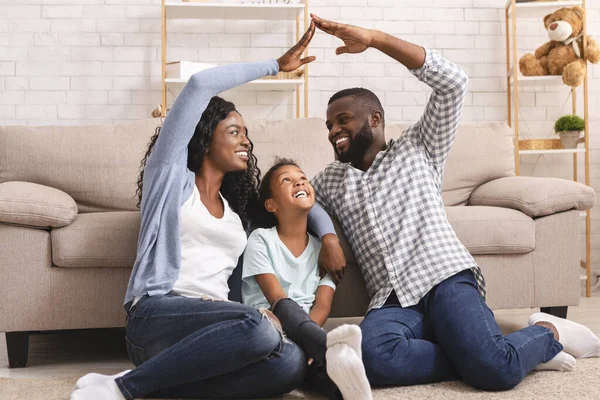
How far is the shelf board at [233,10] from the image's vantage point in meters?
3.71

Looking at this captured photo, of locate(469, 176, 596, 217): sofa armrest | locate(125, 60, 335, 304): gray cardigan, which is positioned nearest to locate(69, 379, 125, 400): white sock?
locate(125, 60, 335, 304): gray cardigan

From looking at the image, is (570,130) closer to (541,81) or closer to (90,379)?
(541,81)

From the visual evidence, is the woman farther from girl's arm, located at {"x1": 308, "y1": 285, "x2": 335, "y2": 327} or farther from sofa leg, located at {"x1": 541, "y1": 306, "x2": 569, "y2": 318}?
sofa leg, located at {"x1": 541, "y1": 306, "x2": 569, "y2": 318}

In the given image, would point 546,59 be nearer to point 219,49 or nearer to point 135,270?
point 219,49

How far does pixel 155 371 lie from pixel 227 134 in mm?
672

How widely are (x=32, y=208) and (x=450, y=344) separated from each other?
1265 millimetres

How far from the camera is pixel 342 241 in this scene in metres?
2.27

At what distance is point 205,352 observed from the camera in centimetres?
162

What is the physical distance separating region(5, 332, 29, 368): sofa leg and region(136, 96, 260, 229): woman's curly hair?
63 centimetres

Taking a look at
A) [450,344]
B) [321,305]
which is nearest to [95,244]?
[321,305]

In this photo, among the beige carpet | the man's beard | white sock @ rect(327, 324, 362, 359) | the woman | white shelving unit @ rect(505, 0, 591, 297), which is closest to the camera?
white sock @ rect(327, 324, 362, 359)

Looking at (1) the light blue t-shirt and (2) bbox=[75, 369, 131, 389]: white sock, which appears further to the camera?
(1) the light blue t-shirt

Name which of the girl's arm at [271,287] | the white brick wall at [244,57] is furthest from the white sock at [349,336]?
the white brick wall at [244,57]

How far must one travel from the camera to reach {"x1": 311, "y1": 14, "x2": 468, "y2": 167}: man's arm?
188 centimetres
